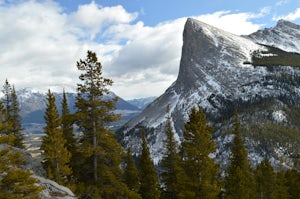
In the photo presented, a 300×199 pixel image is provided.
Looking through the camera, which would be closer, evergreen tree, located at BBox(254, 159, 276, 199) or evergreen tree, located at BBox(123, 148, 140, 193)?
evergreen tree, located at BBox(123, 148, 140, 193)

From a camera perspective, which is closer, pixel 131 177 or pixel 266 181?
pixel 131 177

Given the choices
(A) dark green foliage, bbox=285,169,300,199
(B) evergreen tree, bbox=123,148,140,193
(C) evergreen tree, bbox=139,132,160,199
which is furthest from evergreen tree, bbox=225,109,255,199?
(B) evergreen tree, bbox=123,148,140,193

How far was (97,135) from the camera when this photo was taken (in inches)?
1144

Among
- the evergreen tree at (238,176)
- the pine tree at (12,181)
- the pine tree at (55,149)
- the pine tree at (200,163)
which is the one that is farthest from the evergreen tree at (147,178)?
the pine tree at (12,181)

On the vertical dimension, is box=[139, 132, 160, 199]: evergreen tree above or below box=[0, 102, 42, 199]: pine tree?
below

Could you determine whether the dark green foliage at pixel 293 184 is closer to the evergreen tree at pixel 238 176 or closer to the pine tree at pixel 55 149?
the evergreen tree at pixel 238 176

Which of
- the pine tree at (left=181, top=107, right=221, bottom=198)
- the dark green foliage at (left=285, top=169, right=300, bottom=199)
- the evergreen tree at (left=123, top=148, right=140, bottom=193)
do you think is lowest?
the dark green foliage at (left=285, top=169, right=300, bottom=199)

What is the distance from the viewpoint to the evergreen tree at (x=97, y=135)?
2884cm

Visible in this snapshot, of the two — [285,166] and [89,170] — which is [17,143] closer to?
[89,170]

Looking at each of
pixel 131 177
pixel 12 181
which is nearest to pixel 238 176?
pixel 131 177

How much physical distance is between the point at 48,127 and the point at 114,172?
11.3 meters

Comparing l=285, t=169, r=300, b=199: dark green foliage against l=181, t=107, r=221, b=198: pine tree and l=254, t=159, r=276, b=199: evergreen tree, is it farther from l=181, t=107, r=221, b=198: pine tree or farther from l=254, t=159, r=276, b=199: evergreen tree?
l=181, t=107, r=221, b=198: pine tree

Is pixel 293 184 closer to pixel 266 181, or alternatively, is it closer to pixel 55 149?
pixel 266 181

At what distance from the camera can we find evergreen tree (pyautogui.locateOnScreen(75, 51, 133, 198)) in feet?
94.6
